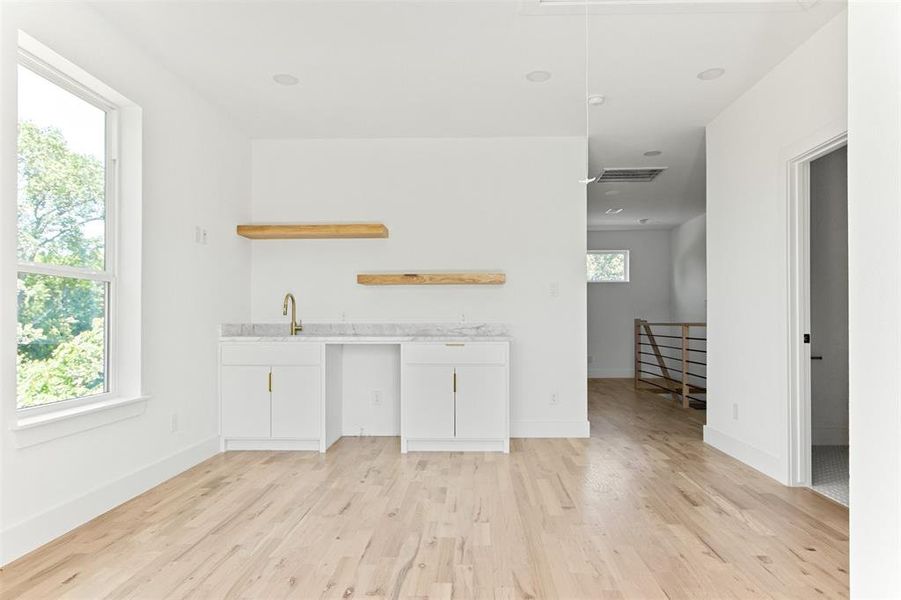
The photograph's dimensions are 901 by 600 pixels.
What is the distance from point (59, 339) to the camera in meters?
2.57

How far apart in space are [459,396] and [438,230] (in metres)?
1.48


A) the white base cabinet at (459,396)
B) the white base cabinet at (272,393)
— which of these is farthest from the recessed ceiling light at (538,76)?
the white base cabinet at (272,393)

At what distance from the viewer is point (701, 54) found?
307 cm

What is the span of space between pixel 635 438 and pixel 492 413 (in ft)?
4.33

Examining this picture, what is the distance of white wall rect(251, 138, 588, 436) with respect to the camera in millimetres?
4566

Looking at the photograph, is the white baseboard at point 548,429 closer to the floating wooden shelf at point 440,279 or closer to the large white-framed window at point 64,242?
the floating wooden shelf at point 440,279

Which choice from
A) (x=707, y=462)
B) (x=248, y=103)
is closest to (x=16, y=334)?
(x=248, y=103)

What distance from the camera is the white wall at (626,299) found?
9078mm

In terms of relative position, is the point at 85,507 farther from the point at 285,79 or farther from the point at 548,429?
the point at 548,429

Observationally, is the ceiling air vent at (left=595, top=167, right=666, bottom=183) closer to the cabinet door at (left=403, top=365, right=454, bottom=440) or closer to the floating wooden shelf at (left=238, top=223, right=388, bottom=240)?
the floating wooden shelf at (left=238, top=223, right=388, bottom=240)

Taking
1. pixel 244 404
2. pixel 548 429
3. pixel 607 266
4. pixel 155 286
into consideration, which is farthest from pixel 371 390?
pixel 607 266

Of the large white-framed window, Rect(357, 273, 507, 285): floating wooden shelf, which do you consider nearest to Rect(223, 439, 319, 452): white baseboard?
the large white-framed window

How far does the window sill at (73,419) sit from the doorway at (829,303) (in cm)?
467

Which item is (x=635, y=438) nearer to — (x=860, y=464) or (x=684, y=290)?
(x=860, y=464)
